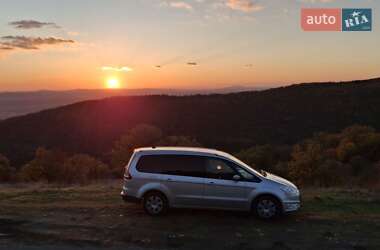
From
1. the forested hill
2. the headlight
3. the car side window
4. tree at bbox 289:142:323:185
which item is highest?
the forested hill

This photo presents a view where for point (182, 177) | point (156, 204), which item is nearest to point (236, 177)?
point (182, 177)

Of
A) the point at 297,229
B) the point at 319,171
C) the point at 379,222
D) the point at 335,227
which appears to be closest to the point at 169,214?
the point at 297,229

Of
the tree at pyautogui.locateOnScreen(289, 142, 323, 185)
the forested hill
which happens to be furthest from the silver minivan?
→ the forested hill

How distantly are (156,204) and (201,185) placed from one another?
122 cm

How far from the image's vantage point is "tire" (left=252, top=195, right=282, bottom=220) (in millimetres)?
12547

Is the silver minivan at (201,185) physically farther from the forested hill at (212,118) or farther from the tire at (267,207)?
the forested hill at (212,118)

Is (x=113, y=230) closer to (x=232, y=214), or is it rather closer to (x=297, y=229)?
(x=232, y=214)

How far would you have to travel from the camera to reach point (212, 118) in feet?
374

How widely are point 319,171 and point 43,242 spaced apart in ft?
118

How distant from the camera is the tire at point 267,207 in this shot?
494 inches

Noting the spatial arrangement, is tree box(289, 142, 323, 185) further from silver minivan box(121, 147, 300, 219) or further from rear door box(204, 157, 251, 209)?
rear door box(204, 157, 251, 209)

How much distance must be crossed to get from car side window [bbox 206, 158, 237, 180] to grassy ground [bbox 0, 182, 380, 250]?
100 cm

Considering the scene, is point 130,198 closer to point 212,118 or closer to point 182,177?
point 182,177

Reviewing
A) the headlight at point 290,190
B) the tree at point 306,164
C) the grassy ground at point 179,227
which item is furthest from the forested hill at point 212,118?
the headlight at point 290,190
